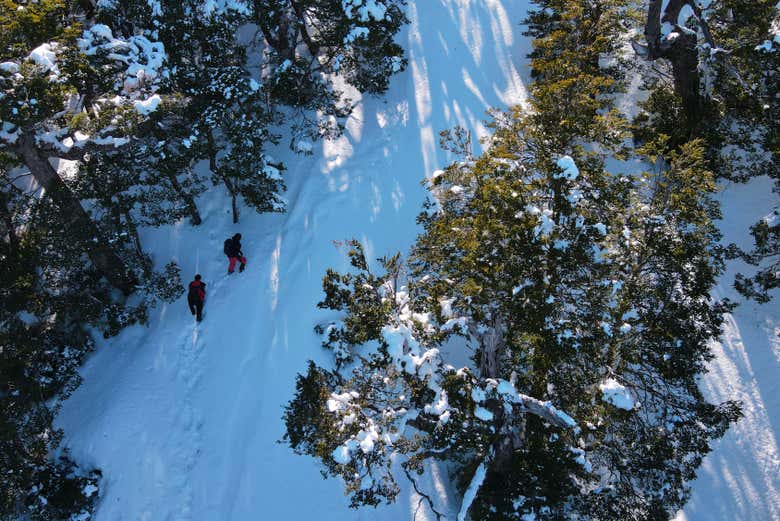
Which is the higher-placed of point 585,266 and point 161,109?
point 161,109

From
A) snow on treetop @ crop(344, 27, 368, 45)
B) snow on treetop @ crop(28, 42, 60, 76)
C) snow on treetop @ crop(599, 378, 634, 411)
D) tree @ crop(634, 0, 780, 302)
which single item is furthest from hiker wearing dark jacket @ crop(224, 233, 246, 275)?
tree @ crop(634, 0, 780, 302)

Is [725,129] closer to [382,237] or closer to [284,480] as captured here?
[382,237]

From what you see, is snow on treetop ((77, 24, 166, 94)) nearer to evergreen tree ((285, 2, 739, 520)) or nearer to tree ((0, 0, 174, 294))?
tree ((0, 0, 174, 294))

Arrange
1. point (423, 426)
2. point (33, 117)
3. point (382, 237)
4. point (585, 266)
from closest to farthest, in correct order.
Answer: point (585, 266) < point (423, 426) < point (33, 117) < point (382, 237)

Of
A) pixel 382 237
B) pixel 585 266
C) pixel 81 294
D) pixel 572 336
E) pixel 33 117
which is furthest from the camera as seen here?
pixel 382 237

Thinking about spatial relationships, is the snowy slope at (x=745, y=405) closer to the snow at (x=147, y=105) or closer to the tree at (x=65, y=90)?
the snow at (x=147, y=105)

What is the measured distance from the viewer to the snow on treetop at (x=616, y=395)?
7859 mm

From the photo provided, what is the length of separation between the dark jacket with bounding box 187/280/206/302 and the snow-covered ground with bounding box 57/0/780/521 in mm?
718

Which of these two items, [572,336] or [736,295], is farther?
[736,295]

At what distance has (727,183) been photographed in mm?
15828

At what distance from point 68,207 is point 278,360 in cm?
725

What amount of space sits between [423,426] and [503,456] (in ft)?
7.21

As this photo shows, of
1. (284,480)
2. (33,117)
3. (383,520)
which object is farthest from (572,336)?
(33,117)

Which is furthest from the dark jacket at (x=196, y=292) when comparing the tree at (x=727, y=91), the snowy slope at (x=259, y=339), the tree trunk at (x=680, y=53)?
the tree trunk at (x=680, y=53)
